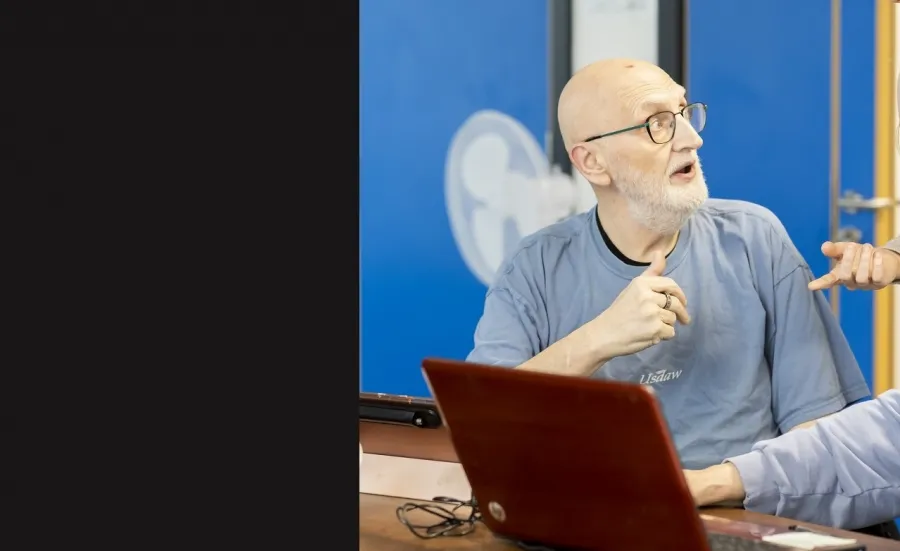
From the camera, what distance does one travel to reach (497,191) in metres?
3.98

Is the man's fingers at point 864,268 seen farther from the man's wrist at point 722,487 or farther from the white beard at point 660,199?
the man's wrist at point 722,487

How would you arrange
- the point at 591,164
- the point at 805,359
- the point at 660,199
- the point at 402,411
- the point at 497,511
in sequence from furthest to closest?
1. the point at 591,164
2. the point at 660,199
3. the point at 805,359
4. the point at 402,411
5. the point at 497,511

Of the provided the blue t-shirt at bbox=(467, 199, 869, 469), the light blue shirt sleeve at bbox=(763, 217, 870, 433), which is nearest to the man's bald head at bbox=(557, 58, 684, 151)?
the blue t-shirt at bbox=(467, 199, 869, 469)

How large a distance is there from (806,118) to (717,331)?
1.80 m

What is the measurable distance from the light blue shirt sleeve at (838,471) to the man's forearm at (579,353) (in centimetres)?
48

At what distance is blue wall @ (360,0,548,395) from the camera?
392cm

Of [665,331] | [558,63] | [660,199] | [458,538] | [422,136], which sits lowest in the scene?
[458,538]

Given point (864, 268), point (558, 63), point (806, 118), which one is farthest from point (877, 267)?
point (558, 63)

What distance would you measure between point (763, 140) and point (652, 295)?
1947 millimetres

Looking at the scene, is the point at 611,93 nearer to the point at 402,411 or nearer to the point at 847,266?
the point at 847,266
